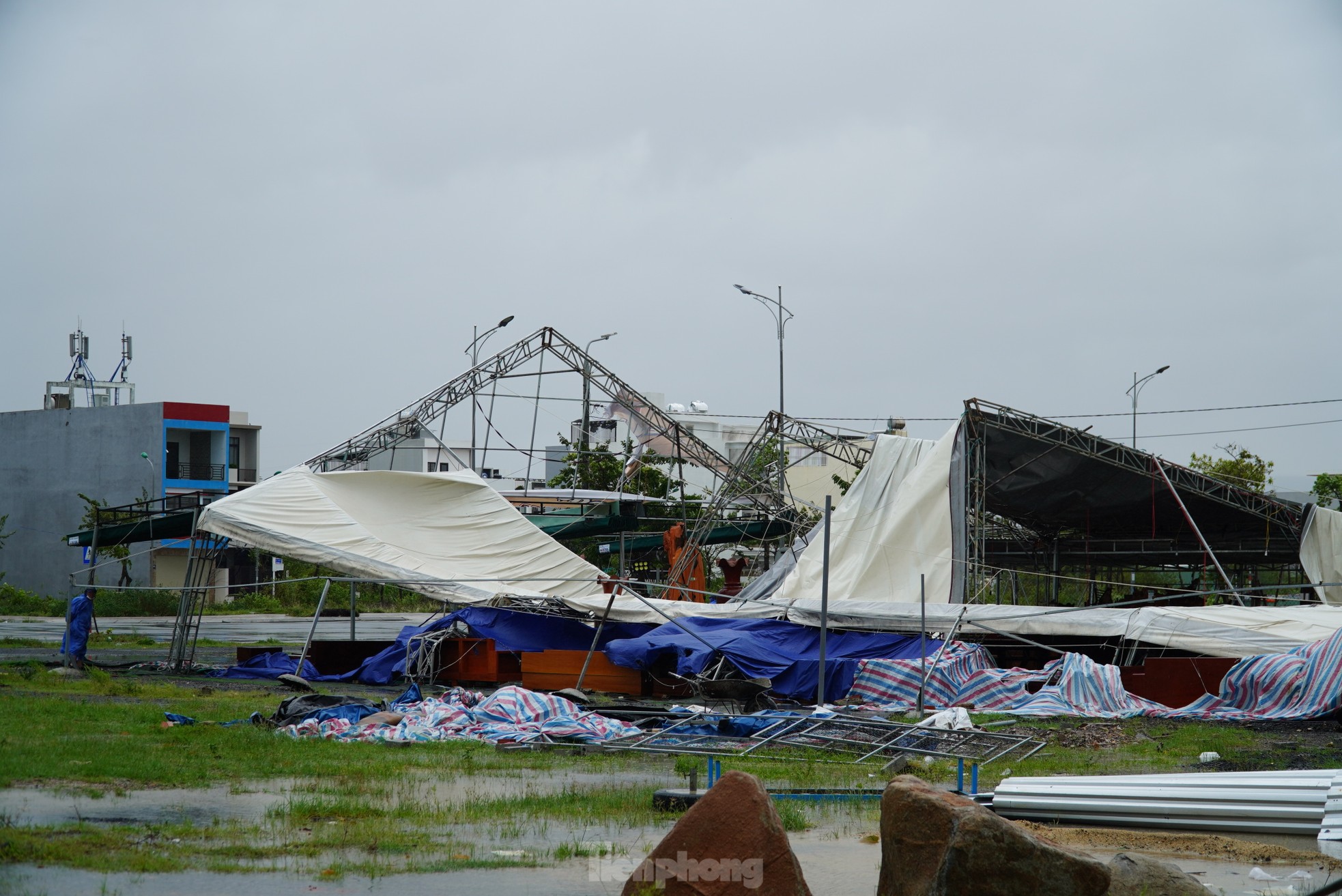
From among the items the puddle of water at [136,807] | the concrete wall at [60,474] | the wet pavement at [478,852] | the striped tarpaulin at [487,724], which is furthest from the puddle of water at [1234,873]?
the concrete wall at [60,474]

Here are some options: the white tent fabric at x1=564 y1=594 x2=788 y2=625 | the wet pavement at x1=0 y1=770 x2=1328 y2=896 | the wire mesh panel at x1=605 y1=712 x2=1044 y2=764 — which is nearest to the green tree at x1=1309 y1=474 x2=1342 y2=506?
the white tent fabric at x1=564 y1=594 x2=788 y2=625

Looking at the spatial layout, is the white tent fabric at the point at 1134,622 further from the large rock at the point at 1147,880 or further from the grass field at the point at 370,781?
the large rock at the point at 1147,880

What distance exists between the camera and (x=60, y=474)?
57.7 metres

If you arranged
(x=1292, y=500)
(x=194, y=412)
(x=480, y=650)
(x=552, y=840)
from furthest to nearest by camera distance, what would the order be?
(x=194, y=412)
(x=1292, y=500)
(x=480, y=650)
(x=552, y=840)

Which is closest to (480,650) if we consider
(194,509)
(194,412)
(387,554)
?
(387,554)

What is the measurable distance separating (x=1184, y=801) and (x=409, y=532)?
64.0ft

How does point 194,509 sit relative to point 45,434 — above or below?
below

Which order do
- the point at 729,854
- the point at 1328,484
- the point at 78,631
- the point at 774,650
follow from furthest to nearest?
the point at 1328,484
the point at 78,631
the point at 774,650
the point at 729,854

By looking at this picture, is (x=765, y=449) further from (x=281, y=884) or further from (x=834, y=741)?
(x=281, y=884)

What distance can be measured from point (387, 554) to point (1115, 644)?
13183mm

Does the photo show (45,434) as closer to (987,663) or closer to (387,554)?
(387,554)

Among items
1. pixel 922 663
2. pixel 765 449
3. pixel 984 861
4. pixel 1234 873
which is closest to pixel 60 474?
pixel 765 449

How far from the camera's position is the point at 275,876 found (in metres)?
6.73

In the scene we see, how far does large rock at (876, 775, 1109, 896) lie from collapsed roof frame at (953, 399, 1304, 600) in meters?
17.1
